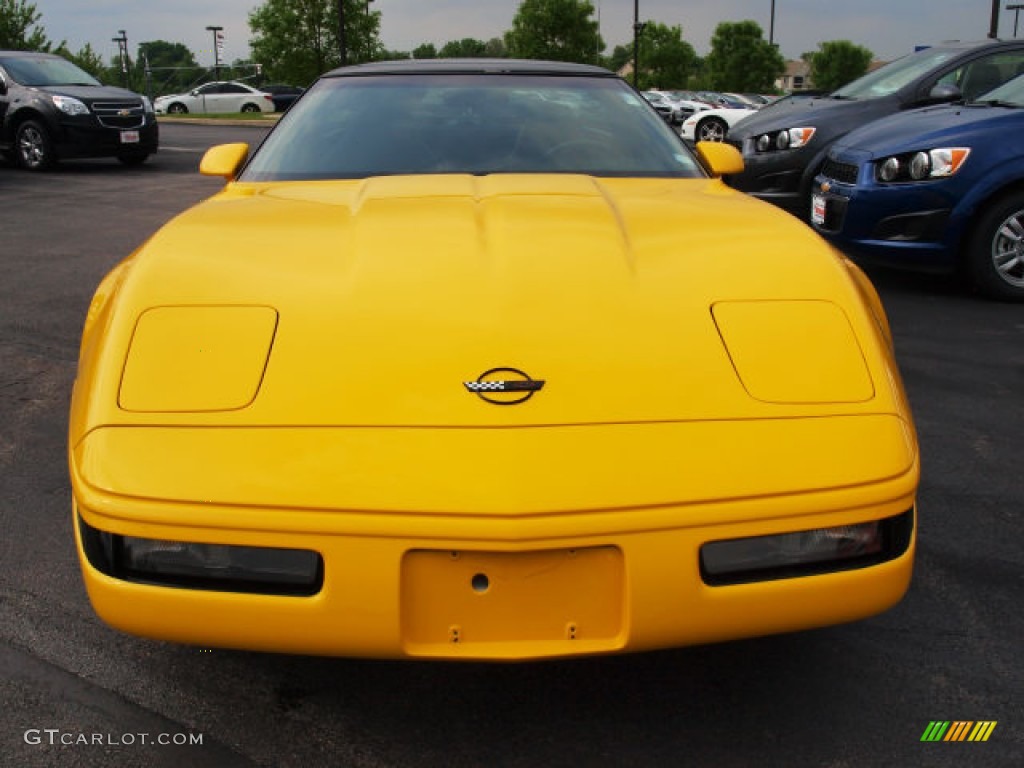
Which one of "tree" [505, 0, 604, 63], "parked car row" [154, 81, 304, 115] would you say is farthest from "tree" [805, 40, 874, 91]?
"parked car row" [154, 81, 304, 115]

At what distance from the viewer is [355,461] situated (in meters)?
1.78

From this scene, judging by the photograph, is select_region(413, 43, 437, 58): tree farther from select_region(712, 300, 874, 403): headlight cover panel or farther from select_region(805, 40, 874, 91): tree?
select_region(712, 300, 874, 403): headlight cover panel

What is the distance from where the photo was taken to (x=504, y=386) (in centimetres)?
187

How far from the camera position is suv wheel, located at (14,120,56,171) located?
43.4 feet

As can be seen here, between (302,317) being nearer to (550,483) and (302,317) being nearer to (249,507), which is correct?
(249,507)

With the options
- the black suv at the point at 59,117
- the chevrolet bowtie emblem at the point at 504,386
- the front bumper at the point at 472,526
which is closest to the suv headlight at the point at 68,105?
the black suv at the point at 59,117

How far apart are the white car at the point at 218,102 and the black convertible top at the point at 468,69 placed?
37229mm

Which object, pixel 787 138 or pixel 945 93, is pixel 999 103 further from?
pixel 787 138

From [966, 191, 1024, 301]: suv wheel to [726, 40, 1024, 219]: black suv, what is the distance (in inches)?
70.9

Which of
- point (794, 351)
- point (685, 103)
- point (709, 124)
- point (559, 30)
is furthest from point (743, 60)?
point (794, 351)

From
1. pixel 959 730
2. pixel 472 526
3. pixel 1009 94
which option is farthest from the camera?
pixel 1009 94

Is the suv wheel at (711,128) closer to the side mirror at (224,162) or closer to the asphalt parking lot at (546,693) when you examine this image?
the side mirror at (224,162)

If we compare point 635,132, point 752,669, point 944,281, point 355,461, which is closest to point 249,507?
point 355,461

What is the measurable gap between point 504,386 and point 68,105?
13032 millimetres
